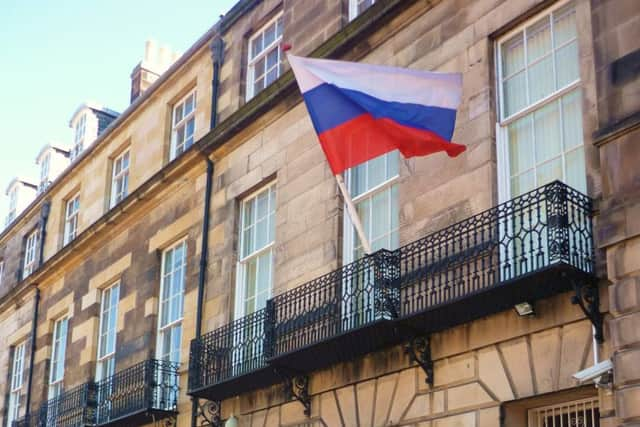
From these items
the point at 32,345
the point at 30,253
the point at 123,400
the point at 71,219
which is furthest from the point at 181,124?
the point at 30,253

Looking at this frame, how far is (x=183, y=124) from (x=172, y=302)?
345 cm

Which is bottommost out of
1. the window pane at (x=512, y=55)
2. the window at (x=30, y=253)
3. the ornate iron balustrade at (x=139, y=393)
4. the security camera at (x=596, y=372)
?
the security camera at (x=596, y=372)

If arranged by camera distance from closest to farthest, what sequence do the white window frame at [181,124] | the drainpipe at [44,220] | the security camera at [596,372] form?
the security camera at [596,372], the white window frame at [181,124], the drainpipe at [44,220]

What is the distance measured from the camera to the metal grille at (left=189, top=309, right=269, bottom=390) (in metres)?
15.5

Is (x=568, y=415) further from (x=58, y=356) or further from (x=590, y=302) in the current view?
(x=58, y=356)

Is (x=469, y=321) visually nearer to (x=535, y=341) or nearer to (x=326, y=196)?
(x=535, y=341)

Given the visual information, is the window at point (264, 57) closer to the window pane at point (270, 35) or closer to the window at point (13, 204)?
the window pane at point (270, 35)

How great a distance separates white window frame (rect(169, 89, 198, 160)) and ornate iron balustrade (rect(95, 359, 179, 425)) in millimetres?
4031

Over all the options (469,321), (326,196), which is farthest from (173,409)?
(469,321)

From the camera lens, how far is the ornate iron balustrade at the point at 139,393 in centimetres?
1805

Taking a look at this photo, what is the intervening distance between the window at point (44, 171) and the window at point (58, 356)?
6.42 m

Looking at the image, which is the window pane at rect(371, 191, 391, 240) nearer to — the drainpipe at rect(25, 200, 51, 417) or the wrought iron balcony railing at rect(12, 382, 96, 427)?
the wrought iron balcony railing at rect(12, 382, 96, 427)

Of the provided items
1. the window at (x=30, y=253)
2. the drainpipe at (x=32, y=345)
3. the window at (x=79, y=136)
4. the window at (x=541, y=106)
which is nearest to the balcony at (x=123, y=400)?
the drainpipe at (x=32, y=345)

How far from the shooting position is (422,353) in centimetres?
1281
